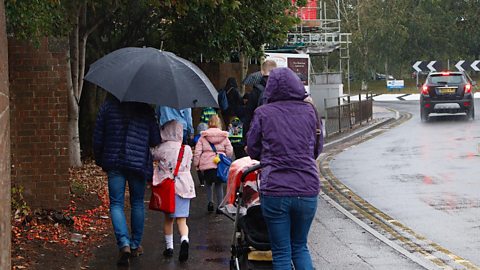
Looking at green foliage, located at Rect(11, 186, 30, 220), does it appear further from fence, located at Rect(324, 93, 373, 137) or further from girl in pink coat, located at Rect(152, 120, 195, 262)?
fence, located at Rect(324, 93, 373, 137)

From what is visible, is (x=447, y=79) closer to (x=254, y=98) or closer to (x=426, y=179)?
(x=426, y=179)

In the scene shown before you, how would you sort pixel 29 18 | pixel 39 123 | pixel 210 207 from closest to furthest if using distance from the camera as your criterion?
pixel 29 18 → pixel 39 123 → pixel 210 207

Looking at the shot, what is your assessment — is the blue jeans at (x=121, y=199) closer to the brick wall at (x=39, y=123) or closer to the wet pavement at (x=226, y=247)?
the wet pavement at (x=226, y=247)

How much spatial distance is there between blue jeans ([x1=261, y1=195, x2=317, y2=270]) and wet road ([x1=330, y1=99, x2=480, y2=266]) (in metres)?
2.74

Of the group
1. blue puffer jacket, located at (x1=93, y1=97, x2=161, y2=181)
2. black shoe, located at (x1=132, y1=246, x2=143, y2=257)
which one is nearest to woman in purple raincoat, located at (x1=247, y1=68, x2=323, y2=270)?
blue puffer jacket, located at (x1=93, y1=97, x2=161, y2=181)

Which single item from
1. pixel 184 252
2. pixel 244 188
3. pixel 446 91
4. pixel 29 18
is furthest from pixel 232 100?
pixel 446 91

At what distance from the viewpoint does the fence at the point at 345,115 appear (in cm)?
2469

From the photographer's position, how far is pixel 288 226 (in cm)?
593

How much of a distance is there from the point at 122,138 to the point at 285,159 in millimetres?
2296

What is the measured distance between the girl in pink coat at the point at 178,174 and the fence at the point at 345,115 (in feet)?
52.2

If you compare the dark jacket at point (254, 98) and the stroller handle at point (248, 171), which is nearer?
the stroller handle at point (248, 171)

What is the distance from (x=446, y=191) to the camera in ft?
42.0

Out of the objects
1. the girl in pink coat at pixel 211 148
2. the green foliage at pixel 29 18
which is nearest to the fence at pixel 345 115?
the girl in pink coat at pixel 211 148

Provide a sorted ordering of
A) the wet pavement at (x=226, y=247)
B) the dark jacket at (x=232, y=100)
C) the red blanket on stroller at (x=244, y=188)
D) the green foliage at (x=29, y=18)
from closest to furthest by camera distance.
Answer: the red blanket on stroller at (x=244, y=188), the wet pavement at (x=226, y=247), the green foliage at (x=29, y=18), the dark jacket at (x=232, y=100)
